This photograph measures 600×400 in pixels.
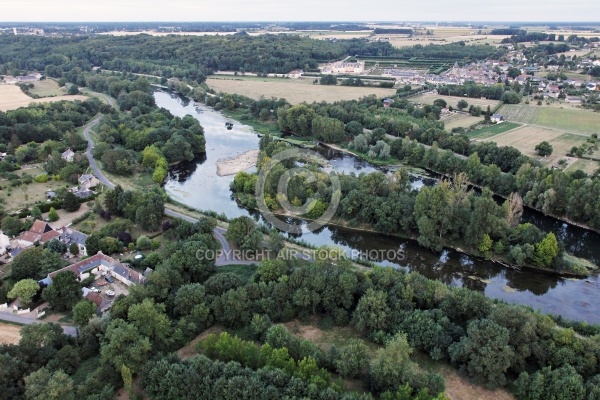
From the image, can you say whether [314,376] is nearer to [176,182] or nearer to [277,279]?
[277,279]

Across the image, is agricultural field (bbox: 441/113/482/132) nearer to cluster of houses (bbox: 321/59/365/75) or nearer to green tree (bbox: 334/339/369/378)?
cluster of houses (bbox: 321/59/365/75)

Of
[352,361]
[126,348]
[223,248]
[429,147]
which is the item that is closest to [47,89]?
[223,248]

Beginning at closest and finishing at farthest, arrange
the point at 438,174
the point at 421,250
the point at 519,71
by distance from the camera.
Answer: the point at 421,250 < the point at 438,174 < the point at 519,71

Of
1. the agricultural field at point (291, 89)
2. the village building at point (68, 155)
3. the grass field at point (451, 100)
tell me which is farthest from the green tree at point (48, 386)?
the grass field at point (451, 100)

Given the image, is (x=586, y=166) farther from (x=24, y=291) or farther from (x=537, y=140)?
(x=24, y=291)

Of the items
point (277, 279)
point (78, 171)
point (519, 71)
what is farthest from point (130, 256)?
point (519, 71)
